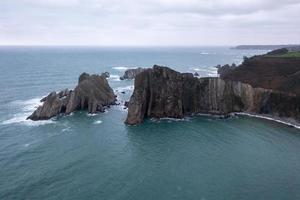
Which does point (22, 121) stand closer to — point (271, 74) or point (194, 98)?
point (194, 98)

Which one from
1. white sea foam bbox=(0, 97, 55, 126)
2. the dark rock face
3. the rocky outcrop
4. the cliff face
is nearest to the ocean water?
white sea foam bbox=(0, 97, 55, 126)

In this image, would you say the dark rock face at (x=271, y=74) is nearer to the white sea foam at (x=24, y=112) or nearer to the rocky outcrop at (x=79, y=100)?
the rocky outcrop at (x=79, y=100)

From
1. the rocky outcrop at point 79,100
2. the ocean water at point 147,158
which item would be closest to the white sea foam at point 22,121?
the ocean water at point 147,158

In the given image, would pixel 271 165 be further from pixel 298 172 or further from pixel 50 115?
pixel 50 115

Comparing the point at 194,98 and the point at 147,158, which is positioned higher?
the point at 194,98

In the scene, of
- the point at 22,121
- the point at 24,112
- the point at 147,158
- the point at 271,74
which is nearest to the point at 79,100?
the point at 24,112

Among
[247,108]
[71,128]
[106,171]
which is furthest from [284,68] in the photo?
[106,171]
